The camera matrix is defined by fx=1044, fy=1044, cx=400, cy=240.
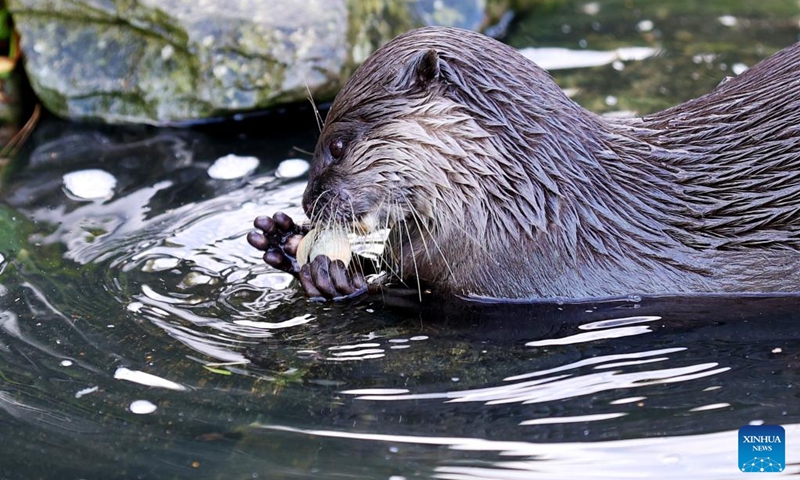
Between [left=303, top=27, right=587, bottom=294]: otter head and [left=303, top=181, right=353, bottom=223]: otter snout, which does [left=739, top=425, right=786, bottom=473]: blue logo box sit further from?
[left=303, top=181, right=353, bottom=223]: otter snout

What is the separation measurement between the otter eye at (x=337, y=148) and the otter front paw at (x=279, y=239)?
32cm

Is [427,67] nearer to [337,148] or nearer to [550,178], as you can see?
[337,148]

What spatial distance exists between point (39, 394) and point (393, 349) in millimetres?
953

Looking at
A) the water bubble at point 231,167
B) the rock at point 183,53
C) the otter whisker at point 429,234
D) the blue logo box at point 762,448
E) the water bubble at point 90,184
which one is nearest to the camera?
the blue logo box at point 762,448

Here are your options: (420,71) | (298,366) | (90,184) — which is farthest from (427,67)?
(90,184)

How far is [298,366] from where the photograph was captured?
9.31 ft

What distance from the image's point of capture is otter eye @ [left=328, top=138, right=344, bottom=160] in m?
3.14

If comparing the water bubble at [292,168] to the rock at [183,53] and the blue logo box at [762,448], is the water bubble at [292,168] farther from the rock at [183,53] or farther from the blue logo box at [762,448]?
the blue logo box at [762,448]

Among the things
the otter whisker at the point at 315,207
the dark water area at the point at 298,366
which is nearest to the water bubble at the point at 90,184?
the dark water area at the point at 298,366

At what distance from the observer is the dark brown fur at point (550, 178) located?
3055 millimetres

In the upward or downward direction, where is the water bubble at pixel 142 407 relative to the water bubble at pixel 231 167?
downward

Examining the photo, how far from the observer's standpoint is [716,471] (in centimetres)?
229

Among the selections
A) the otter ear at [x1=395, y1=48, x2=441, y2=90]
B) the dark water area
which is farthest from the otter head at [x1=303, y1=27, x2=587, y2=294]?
the dark water area

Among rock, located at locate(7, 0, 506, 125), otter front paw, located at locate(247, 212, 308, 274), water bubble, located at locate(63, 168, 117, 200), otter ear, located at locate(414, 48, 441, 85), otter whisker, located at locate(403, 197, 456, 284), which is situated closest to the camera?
otter ear, located at locate(414, 48, 441, 85)
